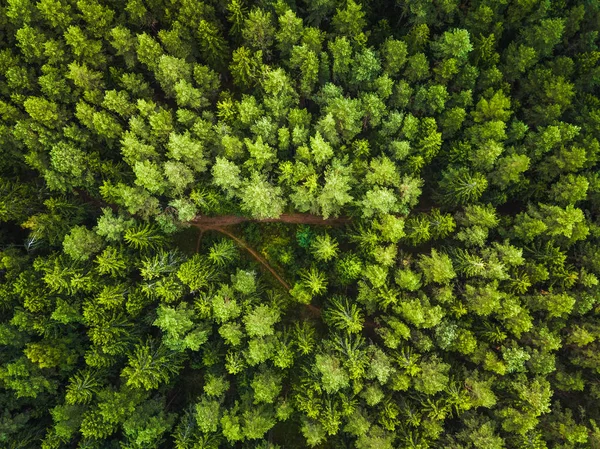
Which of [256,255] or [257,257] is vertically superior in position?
[256,255]

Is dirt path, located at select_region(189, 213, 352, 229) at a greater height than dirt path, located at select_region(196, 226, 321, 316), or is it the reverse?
dirt path, located at select_region(189, 213, 352, 229)

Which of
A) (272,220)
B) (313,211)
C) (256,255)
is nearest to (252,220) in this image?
(272,220)

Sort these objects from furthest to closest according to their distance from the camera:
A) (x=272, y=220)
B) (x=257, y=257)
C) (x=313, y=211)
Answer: (x=257, y=257) < (x=272, y=220) < (x=313, y=211)

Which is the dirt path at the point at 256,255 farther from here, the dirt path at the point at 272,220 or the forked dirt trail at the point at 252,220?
the dirt path at the point at 272,220

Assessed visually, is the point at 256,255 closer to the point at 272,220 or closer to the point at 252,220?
the point at 252,220

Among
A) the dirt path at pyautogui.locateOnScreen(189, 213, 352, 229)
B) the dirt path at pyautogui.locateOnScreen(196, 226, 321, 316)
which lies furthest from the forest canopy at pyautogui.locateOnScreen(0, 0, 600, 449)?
the dirt path at pyautogui.locateOnScreen(196, 226, 321, 316)

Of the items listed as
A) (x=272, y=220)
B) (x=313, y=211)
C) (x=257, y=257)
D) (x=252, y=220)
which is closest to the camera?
(x=313, y=211)

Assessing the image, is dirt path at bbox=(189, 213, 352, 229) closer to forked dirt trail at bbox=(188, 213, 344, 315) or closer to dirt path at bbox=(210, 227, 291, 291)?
forked dirt trail at bbox=(188, 213, 344, 315)

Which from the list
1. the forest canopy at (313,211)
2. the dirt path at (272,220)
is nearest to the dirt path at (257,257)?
the dirt path at (272,220)

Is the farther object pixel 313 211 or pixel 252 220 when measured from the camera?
pixel 252 220
